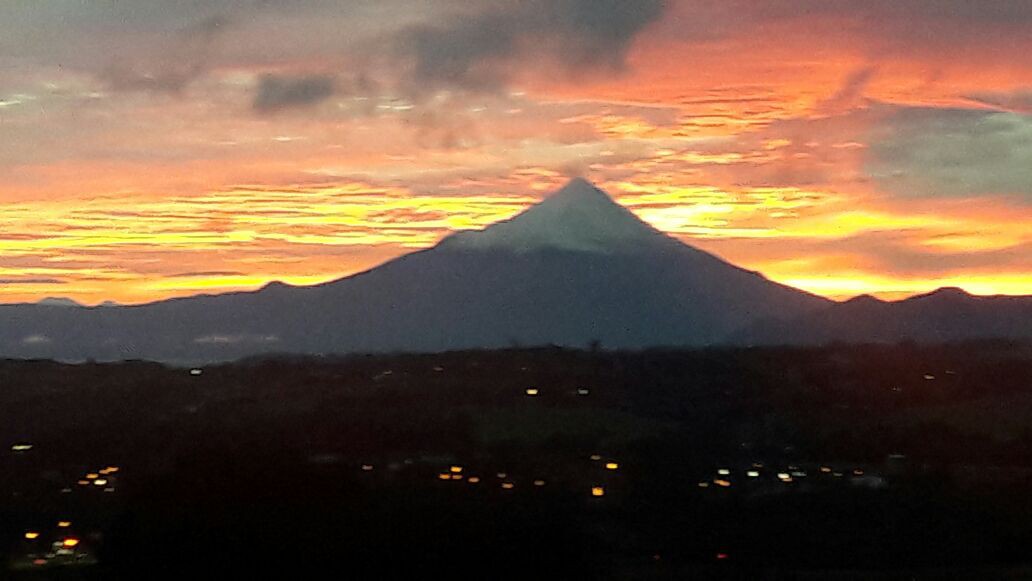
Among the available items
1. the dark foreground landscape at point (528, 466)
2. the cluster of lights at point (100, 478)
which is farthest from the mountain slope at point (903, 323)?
the cluster of lights at point (100, 478)

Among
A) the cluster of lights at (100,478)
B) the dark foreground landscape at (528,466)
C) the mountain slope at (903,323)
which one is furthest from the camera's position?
the mountain slope at (903,323)

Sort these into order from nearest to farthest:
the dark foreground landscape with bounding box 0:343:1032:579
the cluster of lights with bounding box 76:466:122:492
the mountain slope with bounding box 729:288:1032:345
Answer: the dark foreground landscape with bounding box 0:343:1032:579
the cluster of lights with bounding box 76:466:122:492
the mountain slope with bounding box 729:288:1032:345

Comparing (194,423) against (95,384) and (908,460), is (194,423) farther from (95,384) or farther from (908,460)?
(908,460)

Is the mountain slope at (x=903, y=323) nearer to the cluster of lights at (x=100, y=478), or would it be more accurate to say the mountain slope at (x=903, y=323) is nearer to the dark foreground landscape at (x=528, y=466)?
the dark foreground landscape at (x=528, y=466)

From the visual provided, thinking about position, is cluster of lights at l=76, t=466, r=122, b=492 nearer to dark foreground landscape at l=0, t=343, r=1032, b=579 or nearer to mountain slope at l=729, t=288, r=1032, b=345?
dark foreground landscape at l=0, t=343, r=1032, b=579

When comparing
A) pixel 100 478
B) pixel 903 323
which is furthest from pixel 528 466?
pixel 903 323

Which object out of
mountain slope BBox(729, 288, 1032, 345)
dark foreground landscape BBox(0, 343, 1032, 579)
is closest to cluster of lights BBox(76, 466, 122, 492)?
dark foreground landscape BBox(0, 343, 1032, 579)

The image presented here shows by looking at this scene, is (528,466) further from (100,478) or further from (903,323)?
(903,323)

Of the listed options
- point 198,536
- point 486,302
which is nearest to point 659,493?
point 198,536
